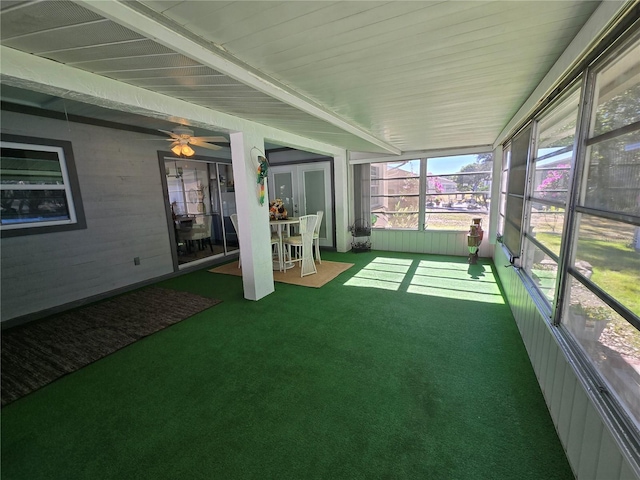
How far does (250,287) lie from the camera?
11.9 feet

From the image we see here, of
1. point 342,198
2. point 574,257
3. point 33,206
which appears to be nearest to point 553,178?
point 574,257

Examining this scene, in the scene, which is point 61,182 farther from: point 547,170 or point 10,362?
point 547,170

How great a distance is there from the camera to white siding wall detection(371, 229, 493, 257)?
559cm

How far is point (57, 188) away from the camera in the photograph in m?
3.46

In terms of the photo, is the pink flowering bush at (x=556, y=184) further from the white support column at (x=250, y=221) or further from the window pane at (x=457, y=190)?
the window pane at (x=457, y=190)

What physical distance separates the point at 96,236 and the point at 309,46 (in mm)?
4003

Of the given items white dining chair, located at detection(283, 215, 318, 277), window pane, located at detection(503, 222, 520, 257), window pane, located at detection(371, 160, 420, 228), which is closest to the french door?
window pane, located at detection(371, 160, 420, 228)

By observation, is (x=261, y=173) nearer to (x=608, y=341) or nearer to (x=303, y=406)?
(x=303, y=406)

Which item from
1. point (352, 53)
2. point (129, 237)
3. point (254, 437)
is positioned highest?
point (352, 53)

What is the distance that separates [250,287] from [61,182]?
280cm

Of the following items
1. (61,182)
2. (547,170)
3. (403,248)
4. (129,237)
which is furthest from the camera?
(403,248)

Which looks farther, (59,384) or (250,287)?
(250,287)

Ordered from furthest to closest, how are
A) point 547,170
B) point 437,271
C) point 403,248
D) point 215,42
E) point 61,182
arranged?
point 403,248, point 437,271, point 61,182, point 547,170, point 215,42

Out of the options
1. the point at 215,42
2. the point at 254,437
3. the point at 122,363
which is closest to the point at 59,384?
the point at 122,363
